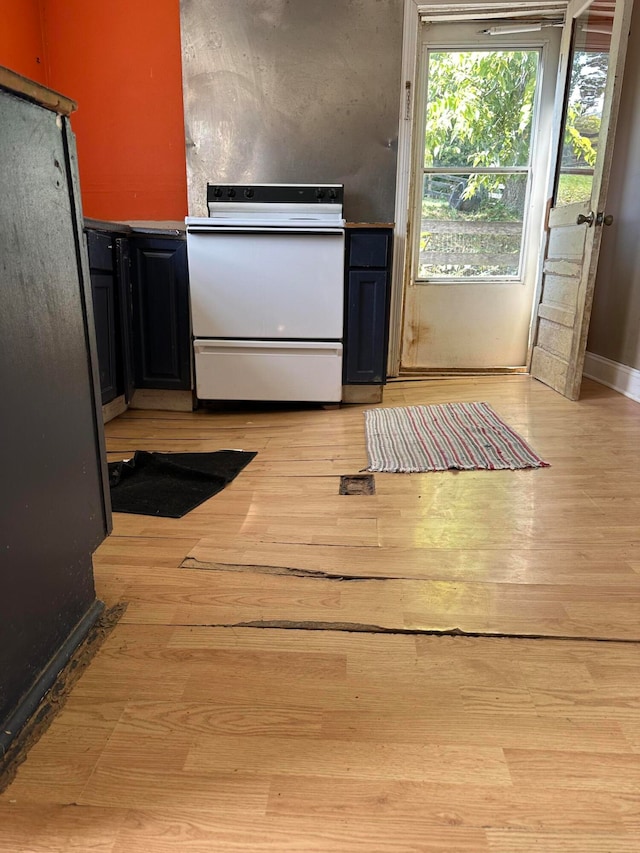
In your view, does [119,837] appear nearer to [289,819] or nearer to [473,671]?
[289,819]

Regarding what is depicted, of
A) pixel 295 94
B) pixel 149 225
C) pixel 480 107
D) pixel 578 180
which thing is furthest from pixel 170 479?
pixel 480 107

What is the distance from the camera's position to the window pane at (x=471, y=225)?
129 inches

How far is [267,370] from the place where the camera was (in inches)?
101

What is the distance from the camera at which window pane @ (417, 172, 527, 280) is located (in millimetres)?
3271

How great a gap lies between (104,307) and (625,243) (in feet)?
8.41

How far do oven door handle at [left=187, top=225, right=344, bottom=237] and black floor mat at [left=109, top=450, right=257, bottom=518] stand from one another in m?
0.99

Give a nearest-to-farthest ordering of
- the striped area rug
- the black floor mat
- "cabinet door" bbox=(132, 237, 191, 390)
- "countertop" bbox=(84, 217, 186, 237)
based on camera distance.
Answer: the black floor mat, the striped area rug, "countertop" bbox=(84, 217, 186, 237), "cabinet door" bbox=(132, 237, 191, 390)

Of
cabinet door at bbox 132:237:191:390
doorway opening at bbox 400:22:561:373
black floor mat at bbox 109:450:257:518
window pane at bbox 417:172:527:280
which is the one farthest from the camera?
window pane at bbox 417:172:527:280

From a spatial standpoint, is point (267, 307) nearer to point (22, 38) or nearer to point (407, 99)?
point (407, 99)

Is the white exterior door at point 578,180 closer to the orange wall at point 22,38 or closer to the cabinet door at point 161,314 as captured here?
the cabinet door at point 161,314

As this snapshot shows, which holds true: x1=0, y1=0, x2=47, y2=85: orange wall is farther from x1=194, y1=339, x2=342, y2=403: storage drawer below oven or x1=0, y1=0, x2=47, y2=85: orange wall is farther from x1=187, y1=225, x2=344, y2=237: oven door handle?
x1=194, y1=339, x2=342, y2=403: storage drawer below oven

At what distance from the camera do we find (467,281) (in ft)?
11.1

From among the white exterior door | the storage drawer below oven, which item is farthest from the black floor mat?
the white exterior door

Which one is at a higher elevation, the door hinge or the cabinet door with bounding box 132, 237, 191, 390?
→ the door hinge
